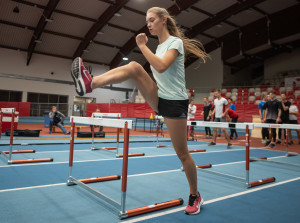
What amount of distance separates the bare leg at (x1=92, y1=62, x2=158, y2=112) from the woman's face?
1.20 feet

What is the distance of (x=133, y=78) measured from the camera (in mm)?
1897

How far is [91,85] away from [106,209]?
1.23m

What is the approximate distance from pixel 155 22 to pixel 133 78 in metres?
0.51

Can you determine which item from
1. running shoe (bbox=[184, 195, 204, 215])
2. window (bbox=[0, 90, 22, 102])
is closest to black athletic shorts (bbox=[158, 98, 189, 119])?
running shoe (bbox=[184, 195, 204, 215])

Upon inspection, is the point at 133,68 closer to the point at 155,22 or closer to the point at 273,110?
the point at 155,22

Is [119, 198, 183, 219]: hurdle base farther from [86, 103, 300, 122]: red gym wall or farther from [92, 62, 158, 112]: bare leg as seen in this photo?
[86, 103, 300, 122]: red gym wall

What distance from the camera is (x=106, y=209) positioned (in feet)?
7.47

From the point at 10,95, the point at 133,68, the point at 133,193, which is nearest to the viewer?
the point at 133,68

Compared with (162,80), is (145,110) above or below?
above

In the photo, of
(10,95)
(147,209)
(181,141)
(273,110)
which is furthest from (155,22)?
(10,95)

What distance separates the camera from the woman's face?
76.5 inches

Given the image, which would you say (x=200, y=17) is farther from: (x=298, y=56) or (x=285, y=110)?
(x=285, y=110)

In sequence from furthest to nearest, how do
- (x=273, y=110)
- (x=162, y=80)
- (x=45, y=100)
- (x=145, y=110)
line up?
(x=45, y=100) < (x=145, y=110) < (x=273, y=110) < (x=162, y=80)

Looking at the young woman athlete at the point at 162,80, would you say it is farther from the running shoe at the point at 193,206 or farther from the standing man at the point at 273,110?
the standing man at the point at 273,110
